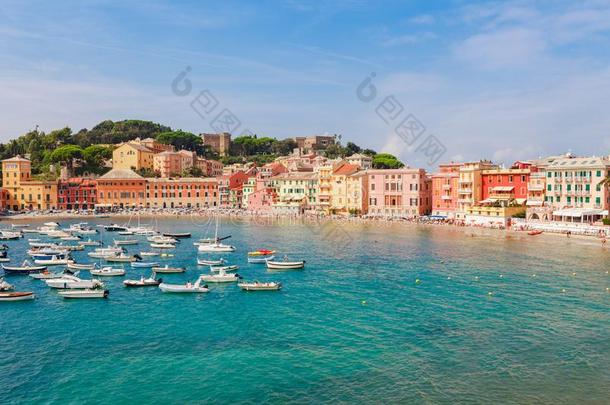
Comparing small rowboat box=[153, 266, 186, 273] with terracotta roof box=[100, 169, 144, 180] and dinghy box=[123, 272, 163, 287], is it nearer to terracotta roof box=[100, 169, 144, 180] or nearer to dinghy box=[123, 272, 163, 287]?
dinghy box=[123, 272, 163, 287]

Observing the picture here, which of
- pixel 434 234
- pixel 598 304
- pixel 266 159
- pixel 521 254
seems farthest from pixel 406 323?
pixel 266 159

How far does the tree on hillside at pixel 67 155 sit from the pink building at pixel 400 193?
69641 mm

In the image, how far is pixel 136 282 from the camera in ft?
117

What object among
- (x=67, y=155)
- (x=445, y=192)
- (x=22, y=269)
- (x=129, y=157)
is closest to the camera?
(x=22, y=269)

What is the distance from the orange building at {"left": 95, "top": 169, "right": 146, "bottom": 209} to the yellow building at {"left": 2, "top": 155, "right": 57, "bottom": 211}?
915 cm

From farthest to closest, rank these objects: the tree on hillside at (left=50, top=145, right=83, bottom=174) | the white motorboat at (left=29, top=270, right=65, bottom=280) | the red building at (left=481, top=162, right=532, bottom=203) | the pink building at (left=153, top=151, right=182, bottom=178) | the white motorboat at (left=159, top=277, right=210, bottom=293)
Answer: the pink building at (left=153, top=151, right=182, bottom=178)
the tree on hillside at (left=50, top=145, right=83, bottom=174)
the red building at (left=481, top=162, right=532, bottom=203)
the white motorboat at (left=29, top=270, right=65, bottom=280)
the white motorboat at (left=159, top=277, right=210, bottom=293)

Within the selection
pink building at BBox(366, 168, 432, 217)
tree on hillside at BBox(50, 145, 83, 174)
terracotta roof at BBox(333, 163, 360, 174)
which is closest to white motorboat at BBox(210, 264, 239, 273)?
pink building at BBox(366, 168, 432, 217)

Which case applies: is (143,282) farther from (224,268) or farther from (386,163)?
(386,163)

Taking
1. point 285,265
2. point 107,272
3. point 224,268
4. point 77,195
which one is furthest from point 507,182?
point 77,195

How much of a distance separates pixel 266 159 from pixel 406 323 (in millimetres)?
128772

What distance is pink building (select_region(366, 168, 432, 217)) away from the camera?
287 feet

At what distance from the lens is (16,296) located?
3161 centimetres

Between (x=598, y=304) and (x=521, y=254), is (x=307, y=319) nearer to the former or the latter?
(x=598, y=304)

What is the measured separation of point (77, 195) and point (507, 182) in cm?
8124
